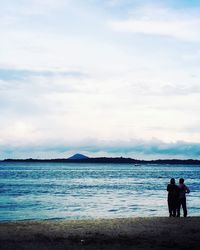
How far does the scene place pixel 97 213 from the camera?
32.2 metres

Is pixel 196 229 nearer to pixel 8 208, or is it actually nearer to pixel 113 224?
pixel 113 224

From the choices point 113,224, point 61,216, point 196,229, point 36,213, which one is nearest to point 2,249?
point 113,224

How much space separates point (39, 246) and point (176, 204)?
8978mm

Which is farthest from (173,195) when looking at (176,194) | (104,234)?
(104,234)

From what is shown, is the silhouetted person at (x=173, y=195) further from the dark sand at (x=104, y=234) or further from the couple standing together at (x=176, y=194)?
the dark sand at (x=104, y=234)

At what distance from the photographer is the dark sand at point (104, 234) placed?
45.6 feet

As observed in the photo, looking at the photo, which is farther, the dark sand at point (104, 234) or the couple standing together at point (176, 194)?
the couple standing together at point (176, 194)

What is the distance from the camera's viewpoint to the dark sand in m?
13.9

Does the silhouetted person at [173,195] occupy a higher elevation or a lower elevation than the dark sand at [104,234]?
higher

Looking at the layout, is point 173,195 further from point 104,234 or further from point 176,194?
point 104,234

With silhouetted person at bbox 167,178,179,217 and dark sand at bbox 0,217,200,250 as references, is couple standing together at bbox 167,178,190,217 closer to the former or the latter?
silhouetted person at bbox 167,178,179,217

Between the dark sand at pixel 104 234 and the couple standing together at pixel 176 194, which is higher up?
the couple standing together at pixel 176 194

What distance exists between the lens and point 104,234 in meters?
15.8

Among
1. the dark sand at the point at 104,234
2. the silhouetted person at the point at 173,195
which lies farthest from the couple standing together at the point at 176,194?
the dark sand at the point at 104,234
